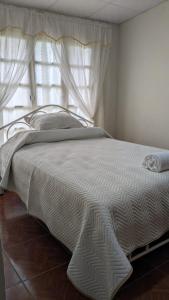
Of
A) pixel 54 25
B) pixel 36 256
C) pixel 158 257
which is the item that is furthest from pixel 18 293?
pixel 54 25

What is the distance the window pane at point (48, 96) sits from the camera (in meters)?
3.38

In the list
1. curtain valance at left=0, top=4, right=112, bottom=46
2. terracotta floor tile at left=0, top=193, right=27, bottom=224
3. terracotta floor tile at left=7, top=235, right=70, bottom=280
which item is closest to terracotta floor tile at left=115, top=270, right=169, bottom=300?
terracotta floor tile at left=7, top=235, right=70, bottom=280

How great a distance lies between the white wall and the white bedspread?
4.69 ft

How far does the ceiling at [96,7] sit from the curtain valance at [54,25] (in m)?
0.08

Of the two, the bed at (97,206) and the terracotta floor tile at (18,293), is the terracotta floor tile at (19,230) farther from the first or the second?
the terracotta floor tile at (18,293)

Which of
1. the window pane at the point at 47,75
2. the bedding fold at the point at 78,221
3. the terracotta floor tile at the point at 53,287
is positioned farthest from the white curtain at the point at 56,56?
the terracotta floor tile at the point at 53,287

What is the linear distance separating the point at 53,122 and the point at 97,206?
6.22 ft

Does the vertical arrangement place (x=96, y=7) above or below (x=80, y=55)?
above

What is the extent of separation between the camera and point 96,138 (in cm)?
309

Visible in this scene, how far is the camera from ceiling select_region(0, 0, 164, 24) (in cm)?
302

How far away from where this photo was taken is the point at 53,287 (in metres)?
1.48

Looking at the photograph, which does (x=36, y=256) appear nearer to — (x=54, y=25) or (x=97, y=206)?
(x=97, y=206)

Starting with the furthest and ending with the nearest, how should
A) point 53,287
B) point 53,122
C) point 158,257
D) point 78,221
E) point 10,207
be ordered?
point 53,122 < point 10,207 < point 158,257 < point 53,287 < point 78,221

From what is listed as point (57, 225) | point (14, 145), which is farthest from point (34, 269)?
point (14, 145)
